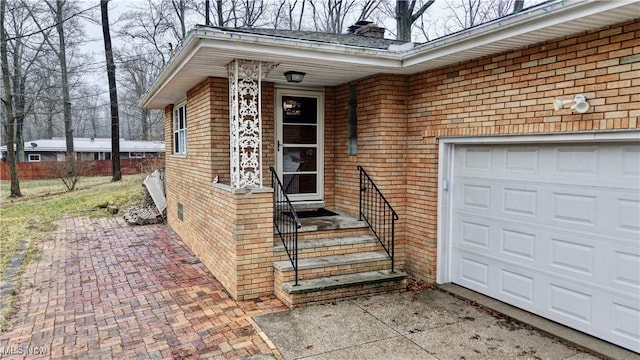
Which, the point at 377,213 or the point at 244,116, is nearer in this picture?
the point at 244,116

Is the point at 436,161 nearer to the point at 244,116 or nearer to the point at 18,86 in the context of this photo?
the point at 244,116

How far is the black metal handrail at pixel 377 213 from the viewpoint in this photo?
18.3 feet

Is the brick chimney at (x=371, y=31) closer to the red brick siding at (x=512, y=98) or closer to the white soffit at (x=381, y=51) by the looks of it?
the white soffit at (x=381, y=51)

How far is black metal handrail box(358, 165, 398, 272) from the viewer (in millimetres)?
5590

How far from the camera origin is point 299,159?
679cm

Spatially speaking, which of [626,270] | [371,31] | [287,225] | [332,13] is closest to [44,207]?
[287,225]

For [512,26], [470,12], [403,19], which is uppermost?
[470,12]

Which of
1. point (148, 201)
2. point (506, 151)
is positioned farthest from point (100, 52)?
point (506, 151)

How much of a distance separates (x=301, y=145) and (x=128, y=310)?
11.5 ft

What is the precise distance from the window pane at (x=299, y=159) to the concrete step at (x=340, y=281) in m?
2.32

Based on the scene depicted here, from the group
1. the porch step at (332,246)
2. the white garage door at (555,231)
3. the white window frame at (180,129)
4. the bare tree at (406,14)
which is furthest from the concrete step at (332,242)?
the bare tree at (406,14)

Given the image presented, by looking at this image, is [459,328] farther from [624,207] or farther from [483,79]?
[483,79]

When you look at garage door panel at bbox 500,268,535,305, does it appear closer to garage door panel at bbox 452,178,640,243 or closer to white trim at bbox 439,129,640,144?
garage door panel at bbox 452,178,640,243

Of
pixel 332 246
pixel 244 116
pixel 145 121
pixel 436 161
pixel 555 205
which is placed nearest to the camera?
pixel 555 205
